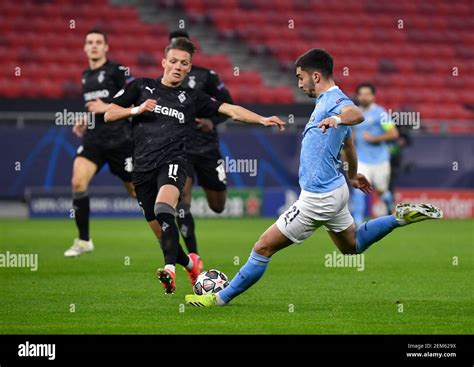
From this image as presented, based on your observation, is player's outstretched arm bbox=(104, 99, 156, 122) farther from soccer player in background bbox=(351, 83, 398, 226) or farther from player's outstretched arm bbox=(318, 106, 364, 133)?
soccer player in background bbox=(351, 83, 398, 226)

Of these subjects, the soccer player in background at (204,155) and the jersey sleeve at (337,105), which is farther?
the soccer player in background at (204,155)

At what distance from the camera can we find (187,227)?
37.6ft

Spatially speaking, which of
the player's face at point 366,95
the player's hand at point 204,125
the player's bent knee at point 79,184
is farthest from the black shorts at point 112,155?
the player's face at point 366,95

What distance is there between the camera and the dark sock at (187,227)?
37.5ft

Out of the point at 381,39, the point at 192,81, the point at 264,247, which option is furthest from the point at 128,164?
the point at 381,39

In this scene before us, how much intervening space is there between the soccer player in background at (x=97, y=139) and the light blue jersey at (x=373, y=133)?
18.1 feet

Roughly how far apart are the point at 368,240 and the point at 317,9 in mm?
21921

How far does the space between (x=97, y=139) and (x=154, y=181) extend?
402 cm

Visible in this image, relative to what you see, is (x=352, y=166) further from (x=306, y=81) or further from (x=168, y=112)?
(x=168, y=112)

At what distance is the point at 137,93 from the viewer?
9758mm

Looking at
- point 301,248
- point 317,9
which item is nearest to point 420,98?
point 317,9

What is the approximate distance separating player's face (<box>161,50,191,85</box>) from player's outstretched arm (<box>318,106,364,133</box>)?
6.61 feet

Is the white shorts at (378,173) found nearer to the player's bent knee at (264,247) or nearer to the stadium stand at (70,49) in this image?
the stadium stand at (70,49)

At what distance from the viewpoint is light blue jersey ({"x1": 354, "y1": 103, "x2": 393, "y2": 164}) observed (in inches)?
707
